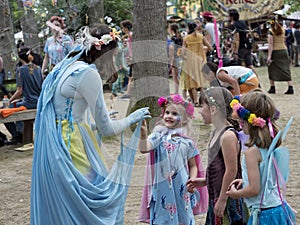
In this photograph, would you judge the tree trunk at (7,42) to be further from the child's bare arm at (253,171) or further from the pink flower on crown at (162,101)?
the child's bare arm at (253,171)

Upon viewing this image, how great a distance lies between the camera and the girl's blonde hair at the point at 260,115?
2.90 meters

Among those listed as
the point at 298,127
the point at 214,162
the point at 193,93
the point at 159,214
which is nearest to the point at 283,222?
the point at 214,162

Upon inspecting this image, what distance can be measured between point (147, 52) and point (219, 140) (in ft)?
6.69

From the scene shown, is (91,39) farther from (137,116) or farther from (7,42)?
(7,42)

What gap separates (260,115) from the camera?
9.64 feet

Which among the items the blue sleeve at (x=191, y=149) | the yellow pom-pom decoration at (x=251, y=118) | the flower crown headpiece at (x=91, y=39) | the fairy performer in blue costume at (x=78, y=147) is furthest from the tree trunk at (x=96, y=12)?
the yellow pom-pom decoration at (x=251, y=118)

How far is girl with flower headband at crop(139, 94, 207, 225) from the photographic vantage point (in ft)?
12.4

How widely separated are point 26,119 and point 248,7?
9.10 m

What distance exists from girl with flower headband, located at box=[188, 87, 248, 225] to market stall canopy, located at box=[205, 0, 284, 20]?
12.0m

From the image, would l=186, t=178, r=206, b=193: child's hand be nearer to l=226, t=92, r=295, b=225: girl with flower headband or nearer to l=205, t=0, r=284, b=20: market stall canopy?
l=226, t=92, r=295, b=225: girl with flower headband

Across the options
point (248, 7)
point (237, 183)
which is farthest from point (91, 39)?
point (248, 7)

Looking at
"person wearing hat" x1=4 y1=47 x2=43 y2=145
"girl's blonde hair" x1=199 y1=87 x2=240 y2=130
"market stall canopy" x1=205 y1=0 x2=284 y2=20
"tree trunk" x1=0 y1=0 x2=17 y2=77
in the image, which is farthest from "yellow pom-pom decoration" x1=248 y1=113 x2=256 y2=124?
"market stall canopy" x1=205 y1=0 x2=284 y2=20

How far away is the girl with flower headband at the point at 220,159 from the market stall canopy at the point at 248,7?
1199 centimetres

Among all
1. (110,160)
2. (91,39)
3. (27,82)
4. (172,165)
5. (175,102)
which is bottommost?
(27,82)
